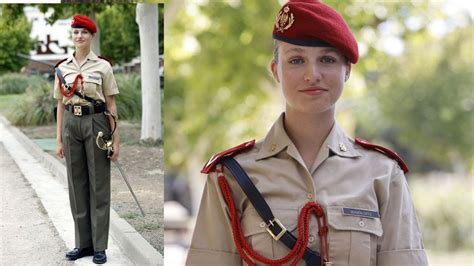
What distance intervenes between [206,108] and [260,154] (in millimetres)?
9019

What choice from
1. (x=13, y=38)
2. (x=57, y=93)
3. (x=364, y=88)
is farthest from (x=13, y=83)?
(x=364, y=88)

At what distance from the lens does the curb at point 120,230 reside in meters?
3.51

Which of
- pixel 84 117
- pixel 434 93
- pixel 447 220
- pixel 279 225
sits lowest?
pixel 447 220

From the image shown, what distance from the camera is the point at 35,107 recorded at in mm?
3549

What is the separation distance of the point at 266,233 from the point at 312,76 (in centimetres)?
44

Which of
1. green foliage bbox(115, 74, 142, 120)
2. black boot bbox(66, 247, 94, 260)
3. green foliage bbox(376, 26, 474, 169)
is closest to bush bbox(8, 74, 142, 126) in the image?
green foliage bbox(115, 74, 142, 120)

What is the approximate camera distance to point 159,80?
3719 millimetres

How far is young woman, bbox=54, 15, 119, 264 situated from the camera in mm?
3320

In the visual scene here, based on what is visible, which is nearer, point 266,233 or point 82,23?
point 266,233

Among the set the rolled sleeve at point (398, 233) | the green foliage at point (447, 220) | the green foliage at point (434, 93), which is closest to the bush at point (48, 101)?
the rolled sleeve at point (398, 233)

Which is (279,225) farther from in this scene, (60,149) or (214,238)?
(60,149)

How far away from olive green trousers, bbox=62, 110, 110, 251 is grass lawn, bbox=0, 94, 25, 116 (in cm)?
47

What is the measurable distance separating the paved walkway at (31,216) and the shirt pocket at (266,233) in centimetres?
162

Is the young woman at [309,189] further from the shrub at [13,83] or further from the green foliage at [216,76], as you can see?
the green foliage at [216,76]
